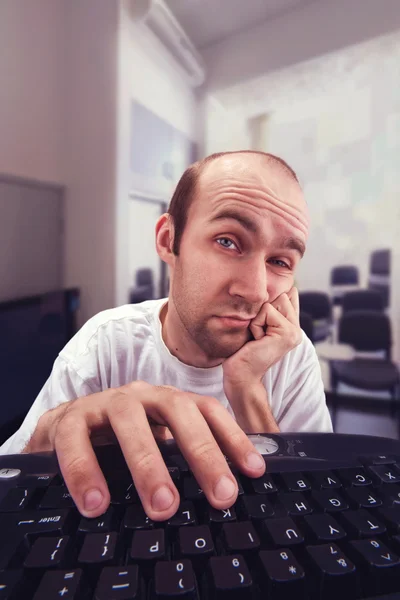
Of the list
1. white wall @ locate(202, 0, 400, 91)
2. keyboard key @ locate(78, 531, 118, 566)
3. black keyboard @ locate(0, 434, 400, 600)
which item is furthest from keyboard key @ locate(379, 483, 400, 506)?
white wall @ locate(202, 0, 400, 91)

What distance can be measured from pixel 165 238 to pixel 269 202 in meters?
0.15

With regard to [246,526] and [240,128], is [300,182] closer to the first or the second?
[240,128]

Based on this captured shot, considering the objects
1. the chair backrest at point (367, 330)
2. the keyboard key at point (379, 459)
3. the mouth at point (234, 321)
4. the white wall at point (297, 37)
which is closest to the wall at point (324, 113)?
the white wall at point (297, 37)

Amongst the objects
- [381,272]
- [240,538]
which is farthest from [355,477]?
[381,272]

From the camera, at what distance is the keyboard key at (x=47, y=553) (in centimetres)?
21

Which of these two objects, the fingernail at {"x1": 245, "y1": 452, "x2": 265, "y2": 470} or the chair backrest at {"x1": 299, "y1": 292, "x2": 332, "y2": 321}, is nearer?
the fingernail at {"x1": 245, "y1": 452, "x2": 265, "y2": 470}

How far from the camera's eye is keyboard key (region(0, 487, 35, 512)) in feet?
0.87

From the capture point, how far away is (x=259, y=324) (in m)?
0.45

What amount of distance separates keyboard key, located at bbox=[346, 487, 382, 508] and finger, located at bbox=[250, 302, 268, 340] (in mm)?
203

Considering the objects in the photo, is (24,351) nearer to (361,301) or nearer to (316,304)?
(316,304)

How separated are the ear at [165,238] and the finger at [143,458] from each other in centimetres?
21

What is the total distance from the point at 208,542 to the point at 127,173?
527mm

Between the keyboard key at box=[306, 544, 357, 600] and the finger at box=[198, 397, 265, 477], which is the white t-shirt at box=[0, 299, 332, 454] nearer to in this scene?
the finger at box=[198, 397, 265, 477]

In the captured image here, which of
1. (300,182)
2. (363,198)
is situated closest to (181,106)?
(300,182)
